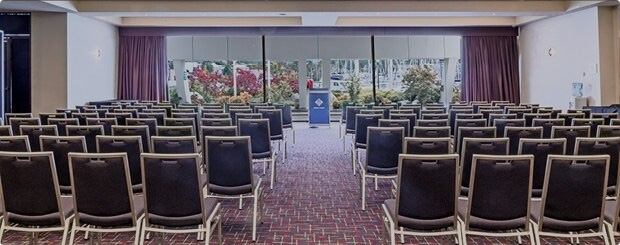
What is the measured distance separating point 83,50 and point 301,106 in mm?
7004

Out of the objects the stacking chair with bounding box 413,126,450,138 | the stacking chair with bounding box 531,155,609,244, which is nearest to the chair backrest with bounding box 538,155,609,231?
the stacking chair with bounding box 531,155,609,244

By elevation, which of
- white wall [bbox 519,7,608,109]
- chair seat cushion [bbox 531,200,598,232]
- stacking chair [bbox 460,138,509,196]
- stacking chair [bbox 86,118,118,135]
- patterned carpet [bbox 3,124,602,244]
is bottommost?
patterned carpet [bbox 3,124,602,244]

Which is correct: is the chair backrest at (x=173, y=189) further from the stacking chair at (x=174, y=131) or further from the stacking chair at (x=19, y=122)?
the stacking chair at (x=19, y=122)

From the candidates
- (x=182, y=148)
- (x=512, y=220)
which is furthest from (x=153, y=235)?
(x=512, y=220)

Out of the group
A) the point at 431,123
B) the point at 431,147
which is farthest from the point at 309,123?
the point at 431,147

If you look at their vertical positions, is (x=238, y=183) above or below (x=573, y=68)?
below

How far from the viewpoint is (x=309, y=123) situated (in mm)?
13406

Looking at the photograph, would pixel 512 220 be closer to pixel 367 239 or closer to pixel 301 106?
pixel 367 239

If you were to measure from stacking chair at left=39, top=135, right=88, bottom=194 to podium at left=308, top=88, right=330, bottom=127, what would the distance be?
9558 millimetres

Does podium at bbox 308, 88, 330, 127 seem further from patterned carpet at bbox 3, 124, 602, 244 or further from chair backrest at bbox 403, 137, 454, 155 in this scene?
chair backrest at bbox 403, 137, 454, 155

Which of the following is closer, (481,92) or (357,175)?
(357,175)

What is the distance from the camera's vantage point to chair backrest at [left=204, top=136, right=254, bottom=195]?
371 cm

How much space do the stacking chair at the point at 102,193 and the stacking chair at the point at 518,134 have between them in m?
3.52

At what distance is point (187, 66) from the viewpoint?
15.5 m
